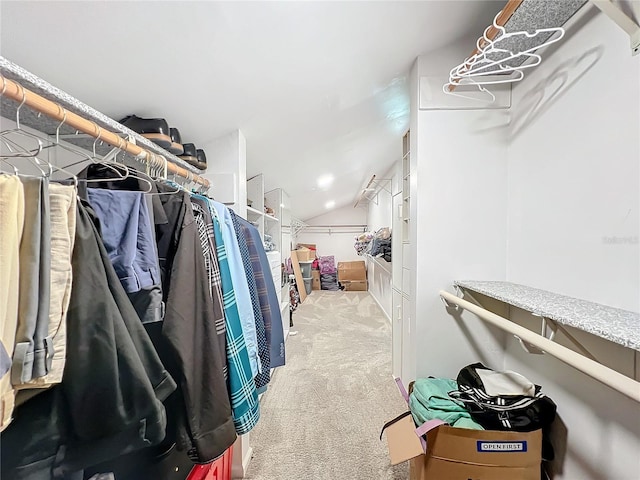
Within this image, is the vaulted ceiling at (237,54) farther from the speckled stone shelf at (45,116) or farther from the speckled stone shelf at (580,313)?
the speckled stone shelf at (580,313)

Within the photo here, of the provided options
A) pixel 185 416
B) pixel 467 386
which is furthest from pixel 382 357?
pixel 185 416

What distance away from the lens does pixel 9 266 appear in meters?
0.40

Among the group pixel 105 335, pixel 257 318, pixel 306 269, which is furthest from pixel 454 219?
pixel 306 269

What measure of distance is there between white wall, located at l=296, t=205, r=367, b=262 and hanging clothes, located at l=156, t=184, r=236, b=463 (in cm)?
672

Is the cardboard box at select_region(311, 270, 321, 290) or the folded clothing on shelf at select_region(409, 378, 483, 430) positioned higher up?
the folded clothing on shelf at select_region(409, 378, 483, 430)

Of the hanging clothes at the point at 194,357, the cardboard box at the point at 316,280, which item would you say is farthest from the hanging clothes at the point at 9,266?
the cardboard box at the point at 316,280

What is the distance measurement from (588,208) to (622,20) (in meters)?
0.54

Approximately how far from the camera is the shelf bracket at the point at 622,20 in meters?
0.69

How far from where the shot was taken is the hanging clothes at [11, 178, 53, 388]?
1.30 ft

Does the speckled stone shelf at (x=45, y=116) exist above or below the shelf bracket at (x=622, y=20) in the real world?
below

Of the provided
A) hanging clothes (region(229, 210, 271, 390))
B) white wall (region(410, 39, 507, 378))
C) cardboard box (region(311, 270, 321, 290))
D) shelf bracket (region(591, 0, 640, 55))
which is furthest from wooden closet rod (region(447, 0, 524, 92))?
cardboard box (region(311, 270, 321, 290))

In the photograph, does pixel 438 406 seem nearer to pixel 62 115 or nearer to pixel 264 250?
pixel 264 250

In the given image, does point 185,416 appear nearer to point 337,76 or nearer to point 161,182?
point 161,182

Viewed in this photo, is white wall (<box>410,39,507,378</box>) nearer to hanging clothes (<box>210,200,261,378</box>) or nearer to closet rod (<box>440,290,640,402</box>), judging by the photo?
closet rod (<box>440,290,640,402</box>)
